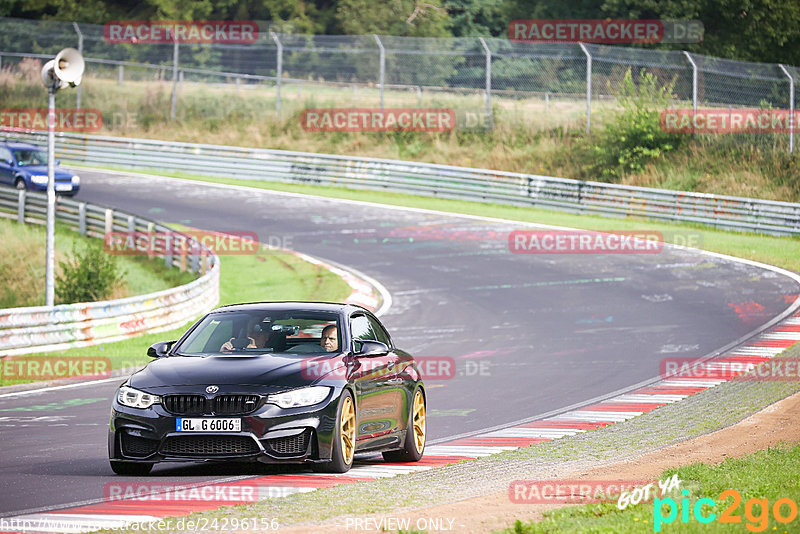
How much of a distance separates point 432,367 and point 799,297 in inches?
371

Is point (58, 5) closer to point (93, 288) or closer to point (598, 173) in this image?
point (598, 173)

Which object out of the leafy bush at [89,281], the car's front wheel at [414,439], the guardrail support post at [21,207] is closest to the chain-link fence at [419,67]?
the guardrail support post at [21,207]

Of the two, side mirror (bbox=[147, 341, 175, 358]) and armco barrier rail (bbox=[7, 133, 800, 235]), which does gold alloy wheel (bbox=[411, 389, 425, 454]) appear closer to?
side mirror (bbox=[147, 341, 175, 358])

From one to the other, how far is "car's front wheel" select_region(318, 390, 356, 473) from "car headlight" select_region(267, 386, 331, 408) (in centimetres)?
19

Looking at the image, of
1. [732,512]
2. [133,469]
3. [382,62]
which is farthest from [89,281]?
[732,512]

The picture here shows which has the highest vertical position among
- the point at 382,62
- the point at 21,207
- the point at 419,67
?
the point at 382,62

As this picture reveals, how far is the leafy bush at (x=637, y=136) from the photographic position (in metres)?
40.7

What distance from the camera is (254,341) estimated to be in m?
10.6

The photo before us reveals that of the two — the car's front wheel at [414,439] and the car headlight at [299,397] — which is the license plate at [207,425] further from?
the car's front wheel at [414,439]

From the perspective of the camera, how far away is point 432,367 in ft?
60.1

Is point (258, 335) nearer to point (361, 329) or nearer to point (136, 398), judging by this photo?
point (361, 329)

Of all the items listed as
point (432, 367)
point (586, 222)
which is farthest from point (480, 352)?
point (586, 222)

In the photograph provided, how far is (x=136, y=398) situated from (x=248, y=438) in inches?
37.8

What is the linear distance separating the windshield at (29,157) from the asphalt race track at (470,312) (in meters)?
1.89
